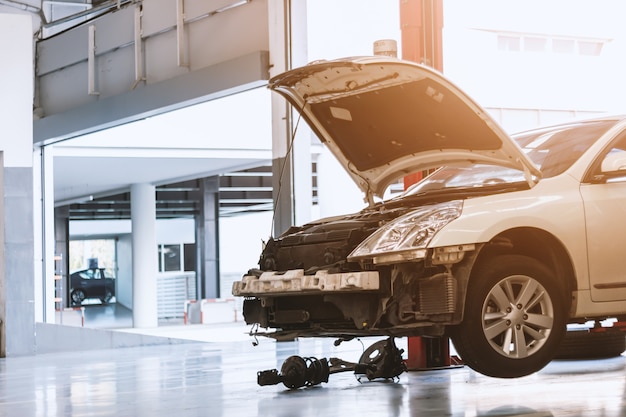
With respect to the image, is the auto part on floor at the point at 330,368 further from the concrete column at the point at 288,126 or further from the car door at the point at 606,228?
the concrete column at the point at 288,126

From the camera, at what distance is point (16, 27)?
14375 millimetres

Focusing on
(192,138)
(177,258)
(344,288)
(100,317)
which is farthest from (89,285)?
(344,288)

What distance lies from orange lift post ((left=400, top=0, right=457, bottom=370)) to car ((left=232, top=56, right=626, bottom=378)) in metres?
2.01

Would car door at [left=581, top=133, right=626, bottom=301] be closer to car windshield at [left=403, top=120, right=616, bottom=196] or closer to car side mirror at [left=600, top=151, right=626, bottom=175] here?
car side mirror at [left=600, top=151, right=626, bottom=175]

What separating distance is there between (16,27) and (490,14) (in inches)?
511

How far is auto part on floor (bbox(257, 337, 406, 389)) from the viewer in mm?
7500

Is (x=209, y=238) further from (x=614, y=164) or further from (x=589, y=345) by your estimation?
(x=614, y=164)

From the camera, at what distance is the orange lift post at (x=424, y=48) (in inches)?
343

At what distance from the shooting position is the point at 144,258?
2811cm

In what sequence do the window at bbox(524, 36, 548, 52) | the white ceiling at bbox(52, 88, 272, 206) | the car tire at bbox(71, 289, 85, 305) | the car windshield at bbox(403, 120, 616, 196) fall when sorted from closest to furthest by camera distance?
the car windshield at bbox(403, 120, 616, 196) < the white ceiling at bbox(52, 88, 272, 206) < the window at bbox(524, 36, 548, 52) < the car tire at bbox(71, 289, 85, 305)

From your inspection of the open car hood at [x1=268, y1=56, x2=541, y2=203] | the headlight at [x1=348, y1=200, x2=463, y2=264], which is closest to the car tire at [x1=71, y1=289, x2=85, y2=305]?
the open car hood at [x1=268, y1=56, x2=541, y2=203]

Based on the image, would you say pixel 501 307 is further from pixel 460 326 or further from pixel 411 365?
pixel 411 365

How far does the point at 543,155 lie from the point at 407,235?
54.4 inches

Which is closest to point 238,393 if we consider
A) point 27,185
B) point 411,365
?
point 411,365
